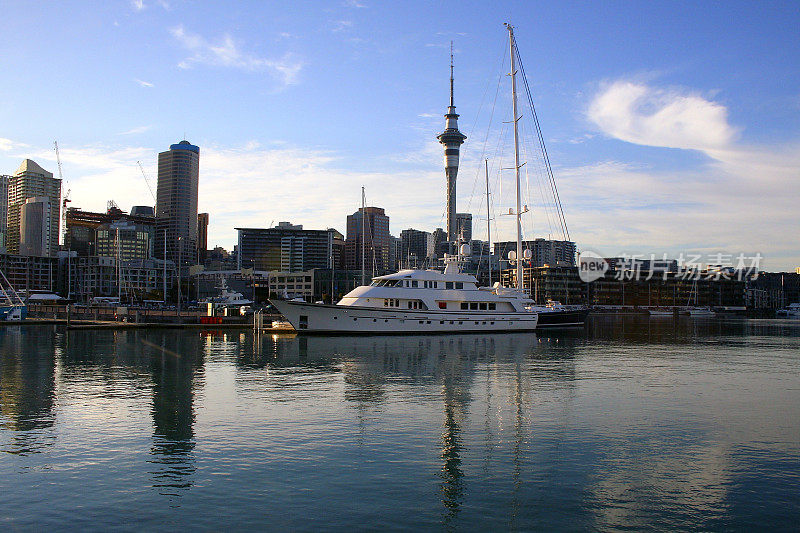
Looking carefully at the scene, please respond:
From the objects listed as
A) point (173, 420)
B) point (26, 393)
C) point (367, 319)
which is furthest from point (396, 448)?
point (367, 319)

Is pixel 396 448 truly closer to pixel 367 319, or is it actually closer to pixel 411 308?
pixel 367 319

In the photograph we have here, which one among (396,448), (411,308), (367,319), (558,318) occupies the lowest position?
(396,448)

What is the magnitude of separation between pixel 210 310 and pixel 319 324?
28256 mm

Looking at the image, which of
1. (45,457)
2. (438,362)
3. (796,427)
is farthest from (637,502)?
(438,362)

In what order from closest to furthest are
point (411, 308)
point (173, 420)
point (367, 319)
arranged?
1. point (173, 420)
2. point (367, 319)
3. point (411, 308)

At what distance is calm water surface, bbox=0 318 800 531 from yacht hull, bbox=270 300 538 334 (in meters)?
23.4

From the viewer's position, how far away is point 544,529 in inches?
460

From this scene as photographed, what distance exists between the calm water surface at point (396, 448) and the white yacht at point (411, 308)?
77.2 feet

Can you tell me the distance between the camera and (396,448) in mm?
17328

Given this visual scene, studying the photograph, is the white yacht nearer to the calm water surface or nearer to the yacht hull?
the yacht hull

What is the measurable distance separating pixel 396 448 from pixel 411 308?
144 feet

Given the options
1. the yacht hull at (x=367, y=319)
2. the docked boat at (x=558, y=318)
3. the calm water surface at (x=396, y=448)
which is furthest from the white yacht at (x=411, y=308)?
the calm water surface at (x=396, y=448)

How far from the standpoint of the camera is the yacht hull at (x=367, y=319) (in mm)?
58969

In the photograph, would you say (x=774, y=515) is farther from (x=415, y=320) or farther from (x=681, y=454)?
(x=415, y=320)
